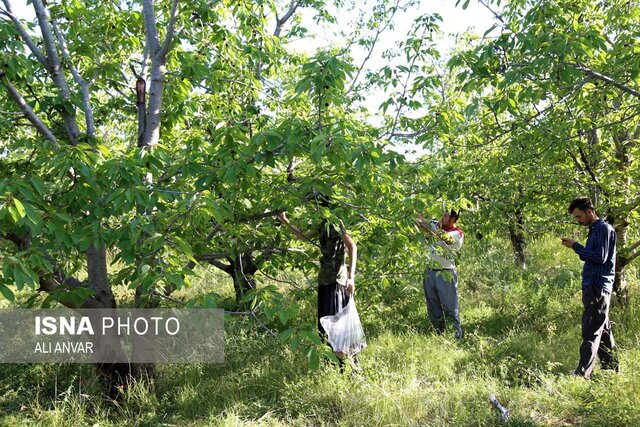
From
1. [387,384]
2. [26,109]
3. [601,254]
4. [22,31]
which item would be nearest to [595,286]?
[601,254]

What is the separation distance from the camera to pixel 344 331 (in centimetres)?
441

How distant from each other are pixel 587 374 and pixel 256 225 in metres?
3.18

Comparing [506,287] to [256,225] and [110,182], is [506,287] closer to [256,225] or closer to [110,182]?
[256,225]

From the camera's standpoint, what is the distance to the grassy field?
388 cm

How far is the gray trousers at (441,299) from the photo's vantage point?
5938mm

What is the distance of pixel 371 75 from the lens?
18.0 feet

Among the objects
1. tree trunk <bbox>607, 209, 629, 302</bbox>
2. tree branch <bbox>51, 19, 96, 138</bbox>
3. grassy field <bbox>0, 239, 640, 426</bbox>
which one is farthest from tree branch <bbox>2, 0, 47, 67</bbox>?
tree trunk <bbox>607, 209, 629, 302</bbox>

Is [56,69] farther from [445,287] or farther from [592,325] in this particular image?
[592,325]

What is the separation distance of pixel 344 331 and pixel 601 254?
2.30 metres

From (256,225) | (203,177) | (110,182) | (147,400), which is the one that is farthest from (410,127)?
(147,400)

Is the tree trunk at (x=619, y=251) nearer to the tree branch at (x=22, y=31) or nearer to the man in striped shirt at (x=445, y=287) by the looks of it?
the man in striped shirt at (x=445, y=287)

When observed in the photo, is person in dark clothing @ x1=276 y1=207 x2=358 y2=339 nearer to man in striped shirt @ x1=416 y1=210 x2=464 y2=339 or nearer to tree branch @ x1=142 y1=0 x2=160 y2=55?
man in striped shirt @ x1=416 y1=210 x2=464 y2=339

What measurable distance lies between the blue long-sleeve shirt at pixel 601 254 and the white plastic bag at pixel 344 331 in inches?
81.0

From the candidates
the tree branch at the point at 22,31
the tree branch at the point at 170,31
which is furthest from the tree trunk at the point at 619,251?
the tree branch at the point at 22,31
